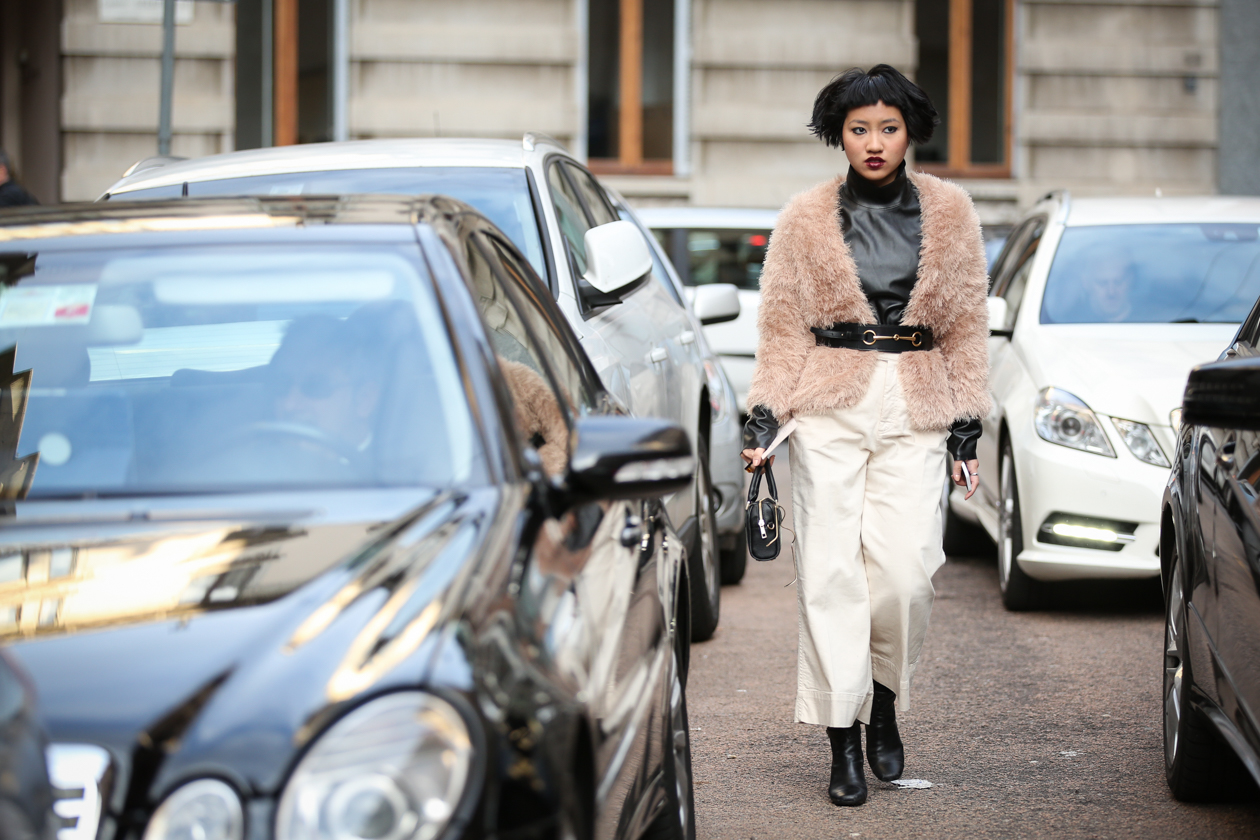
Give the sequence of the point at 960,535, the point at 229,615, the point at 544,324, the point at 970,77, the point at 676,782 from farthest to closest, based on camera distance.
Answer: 1. the point at 970,77
2. the point at 960,535
3. the point at 544,324
4. the point at 676,782
5. the point at 229,615

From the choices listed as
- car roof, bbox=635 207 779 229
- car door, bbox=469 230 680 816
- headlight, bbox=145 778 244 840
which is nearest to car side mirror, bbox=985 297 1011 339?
car door, bbox=469 230 680 816

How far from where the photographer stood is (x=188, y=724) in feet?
6.61

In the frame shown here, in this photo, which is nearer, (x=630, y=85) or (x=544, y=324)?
(x=544, y=324)

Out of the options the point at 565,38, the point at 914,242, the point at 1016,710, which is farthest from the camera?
the point at 565,38

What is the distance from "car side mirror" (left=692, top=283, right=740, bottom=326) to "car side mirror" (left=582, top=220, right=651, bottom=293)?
204 cm

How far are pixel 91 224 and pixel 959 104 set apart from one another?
17.0 m

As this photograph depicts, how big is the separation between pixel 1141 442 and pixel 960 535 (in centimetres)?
225

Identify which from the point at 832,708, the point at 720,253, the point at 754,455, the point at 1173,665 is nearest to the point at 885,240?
the point at 754,455

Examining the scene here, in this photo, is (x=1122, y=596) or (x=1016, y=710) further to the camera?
(x=1122, y=596)

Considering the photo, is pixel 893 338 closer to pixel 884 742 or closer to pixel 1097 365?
pixel 884 742

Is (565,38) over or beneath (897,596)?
over

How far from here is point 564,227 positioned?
5.38m

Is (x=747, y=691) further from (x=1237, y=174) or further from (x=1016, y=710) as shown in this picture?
(x=1237, y=174)

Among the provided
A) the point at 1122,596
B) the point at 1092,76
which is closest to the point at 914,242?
the point at 1122,596
